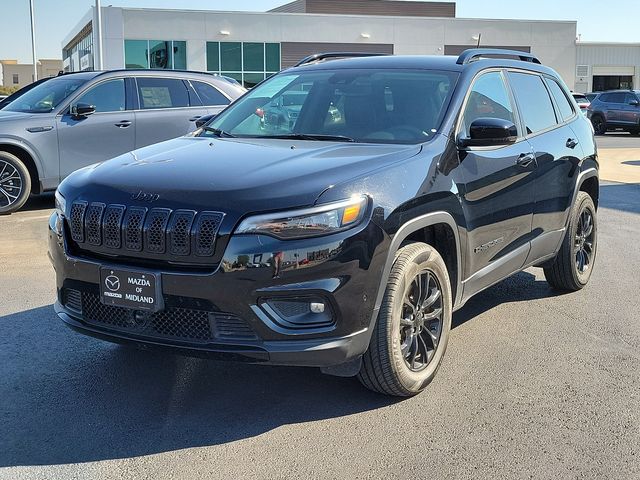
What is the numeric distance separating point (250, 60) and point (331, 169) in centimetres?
4053

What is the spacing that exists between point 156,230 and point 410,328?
1387 mm

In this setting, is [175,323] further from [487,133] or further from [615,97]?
[615,97]

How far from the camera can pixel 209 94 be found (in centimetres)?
1062

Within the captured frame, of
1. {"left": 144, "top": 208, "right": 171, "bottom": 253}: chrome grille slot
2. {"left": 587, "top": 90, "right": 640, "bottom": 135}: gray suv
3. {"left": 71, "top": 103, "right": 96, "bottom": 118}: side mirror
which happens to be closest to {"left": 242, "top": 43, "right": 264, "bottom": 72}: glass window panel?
{"left": 587, "top": 90, "right": 640, "bottom": 135}: gray suv

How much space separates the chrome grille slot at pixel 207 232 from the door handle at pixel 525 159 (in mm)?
2324

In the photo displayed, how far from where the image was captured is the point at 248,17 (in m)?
→ 42.2

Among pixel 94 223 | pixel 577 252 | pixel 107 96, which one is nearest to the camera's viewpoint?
pixel 94 223

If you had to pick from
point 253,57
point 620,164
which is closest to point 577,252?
point 620,164

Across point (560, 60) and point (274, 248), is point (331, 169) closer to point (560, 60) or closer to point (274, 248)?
point (274, 248)

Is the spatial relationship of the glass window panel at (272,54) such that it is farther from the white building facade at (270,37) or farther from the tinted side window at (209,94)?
the tinted side window at (209,94)

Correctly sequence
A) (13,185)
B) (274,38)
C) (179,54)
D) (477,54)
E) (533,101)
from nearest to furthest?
(477,54) < (533,101) < (13,185) < (179,54) < (274,38)

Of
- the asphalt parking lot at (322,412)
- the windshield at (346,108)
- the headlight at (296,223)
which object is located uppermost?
the windshield at (346,108)

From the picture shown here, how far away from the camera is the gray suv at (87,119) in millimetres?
9234

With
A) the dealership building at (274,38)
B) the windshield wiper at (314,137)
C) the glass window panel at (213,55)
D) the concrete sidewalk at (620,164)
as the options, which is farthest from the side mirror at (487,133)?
the glass window panel at (213,55)
